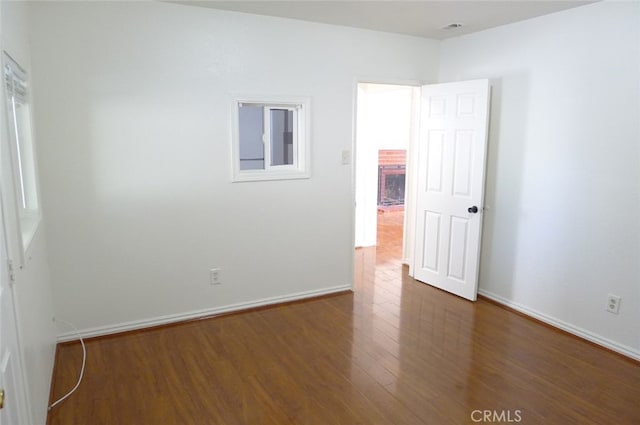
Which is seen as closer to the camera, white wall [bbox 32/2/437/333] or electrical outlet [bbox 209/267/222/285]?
white wall [bbox 32/2/437/333]

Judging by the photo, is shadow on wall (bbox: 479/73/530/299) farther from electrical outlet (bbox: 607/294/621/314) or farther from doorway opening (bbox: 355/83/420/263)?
doorway opening (bbox: 355/83/420/263)

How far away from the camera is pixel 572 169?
3.38 m

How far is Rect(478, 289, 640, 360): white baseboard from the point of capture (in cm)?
312

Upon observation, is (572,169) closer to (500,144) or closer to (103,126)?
(500,144)

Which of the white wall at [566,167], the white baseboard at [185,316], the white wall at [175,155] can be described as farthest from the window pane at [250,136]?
the white wall at [566,167]

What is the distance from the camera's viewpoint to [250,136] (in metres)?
3.89

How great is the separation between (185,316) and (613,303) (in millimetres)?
3280

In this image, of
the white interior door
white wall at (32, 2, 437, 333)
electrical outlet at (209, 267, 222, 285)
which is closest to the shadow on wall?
the white interior door

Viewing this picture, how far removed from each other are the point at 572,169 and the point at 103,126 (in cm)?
351

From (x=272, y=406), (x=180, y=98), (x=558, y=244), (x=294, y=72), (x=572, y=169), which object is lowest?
(x=272, y=406)

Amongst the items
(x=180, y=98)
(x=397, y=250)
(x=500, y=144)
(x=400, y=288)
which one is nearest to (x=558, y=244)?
(x=500, y=144)

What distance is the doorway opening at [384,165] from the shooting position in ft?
17.8

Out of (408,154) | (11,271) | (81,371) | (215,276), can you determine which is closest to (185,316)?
(215,276)

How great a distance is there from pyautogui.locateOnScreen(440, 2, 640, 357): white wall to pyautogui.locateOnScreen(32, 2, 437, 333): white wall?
122 centimetres
